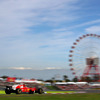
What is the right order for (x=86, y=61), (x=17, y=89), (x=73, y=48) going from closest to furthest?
(x=17, y=89) < (x=86, y=61) < (x=73, y=48)

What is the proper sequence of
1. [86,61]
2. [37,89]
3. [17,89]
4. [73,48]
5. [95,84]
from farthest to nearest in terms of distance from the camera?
[95,84]
[73,48]
[86,61]
[37,89]
[17,89]

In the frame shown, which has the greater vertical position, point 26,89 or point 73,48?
point 73,48

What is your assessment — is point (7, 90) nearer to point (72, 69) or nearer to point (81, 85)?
point (72, 69)

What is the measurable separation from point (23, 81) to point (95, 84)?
42.1 metres

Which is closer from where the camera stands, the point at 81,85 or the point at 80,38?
the point at 80,38

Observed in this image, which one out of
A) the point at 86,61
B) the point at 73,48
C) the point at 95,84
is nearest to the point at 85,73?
the point at 86,61

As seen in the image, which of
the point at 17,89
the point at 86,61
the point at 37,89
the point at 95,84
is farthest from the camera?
the point at 95,84

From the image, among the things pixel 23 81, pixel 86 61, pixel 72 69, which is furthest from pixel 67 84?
pixel 23 81

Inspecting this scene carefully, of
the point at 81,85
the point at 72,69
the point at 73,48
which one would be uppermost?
the point at 73,48

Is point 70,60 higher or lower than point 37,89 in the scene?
higher

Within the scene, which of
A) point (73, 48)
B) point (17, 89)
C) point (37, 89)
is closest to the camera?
point (17, 89)

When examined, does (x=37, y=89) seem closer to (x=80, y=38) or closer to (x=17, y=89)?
(x=17, y=89)

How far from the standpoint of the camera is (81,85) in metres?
69.1

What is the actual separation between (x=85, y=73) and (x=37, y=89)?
28282 millimetres
